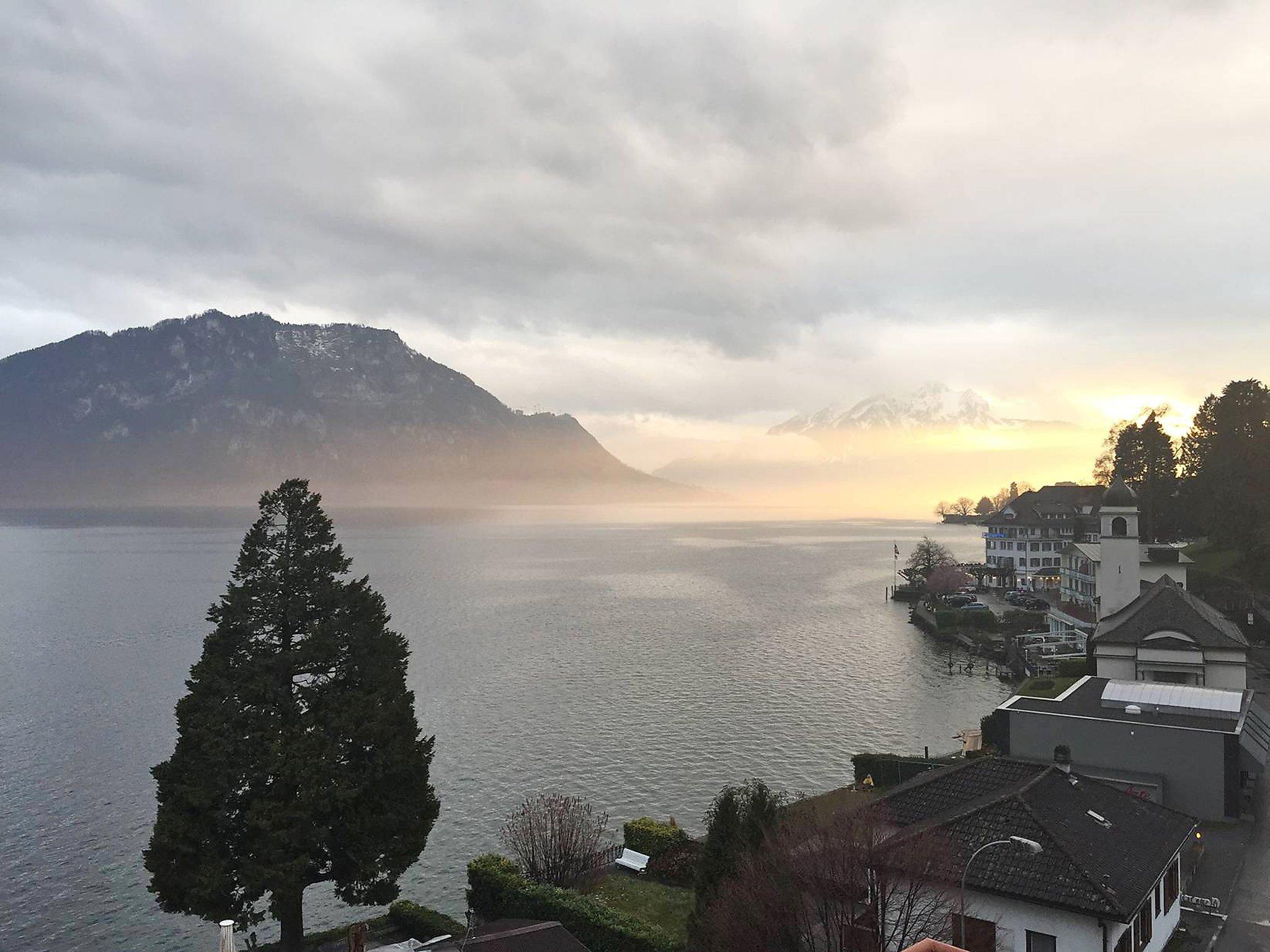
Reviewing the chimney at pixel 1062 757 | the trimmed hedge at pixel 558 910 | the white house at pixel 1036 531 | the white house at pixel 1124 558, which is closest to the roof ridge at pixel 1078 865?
the chimney at pixel 1062 757

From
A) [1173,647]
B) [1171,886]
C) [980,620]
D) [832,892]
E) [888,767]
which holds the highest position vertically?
[1173,647]

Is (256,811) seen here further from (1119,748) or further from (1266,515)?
(1266,515)

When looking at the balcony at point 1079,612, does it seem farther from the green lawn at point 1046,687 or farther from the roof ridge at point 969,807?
the roof ridge at point 969,807

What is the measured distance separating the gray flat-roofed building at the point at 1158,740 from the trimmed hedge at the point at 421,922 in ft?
82.2

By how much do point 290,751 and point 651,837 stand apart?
15.4m

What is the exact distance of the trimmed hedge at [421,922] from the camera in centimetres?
2686

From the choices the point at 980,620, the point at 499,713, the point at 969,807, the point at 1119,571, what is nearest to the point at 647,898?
the point at 969,807

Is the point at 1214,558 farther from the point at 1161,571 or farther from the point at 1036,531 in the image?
the point at 1036,531

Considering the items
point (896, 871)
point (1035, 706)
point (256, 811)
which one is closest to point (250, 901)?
point (256, 811)

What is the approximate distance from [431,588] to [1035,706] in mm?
114012

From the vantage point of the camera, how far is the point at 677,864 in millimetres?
31797

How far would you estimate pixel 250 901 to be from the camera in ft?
78.6

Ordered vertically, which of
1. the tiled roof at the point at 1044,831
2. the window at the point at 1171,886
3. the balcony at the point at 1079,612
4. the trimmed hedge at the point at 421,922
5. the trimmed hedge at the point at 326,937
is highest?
the tiled roof at the point at 1044,831

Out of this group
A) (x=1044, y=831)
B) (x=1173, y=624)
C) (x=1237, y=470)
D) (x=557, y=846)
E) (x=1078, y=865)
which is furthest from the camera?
(x=1237, y=470)
